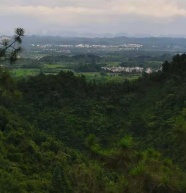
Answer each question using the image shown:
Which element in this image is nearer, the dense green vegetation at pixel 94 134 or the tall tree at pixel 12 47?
the tall tree at pixel 12 47

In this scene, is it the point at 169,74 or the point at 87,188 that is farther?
the point at 169,74

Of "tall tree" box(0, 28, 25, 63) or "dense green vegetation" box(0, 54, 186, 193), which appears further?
"dense green vegetation" box(0, 54, 186, 193)

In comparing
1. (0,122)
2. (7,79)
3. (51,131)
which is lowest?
(51,131)

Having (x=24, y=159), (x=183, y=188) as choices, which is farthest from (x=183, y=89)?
(x=183, y=188)

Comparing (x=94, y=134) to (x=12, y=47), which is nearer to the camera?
(x=12, y=47)

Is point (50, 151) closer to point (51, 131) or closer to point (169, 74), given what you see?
point (51, 131)

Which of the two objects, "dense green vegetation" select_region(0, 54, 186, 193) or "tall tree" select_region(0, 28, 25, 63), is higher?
"tall tree" select_region(0, 28, 25, 63)

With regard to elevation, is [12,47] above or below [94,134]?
above

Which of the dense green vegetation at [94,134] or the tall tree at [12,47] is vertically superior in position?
the tall tree at [12,47]
